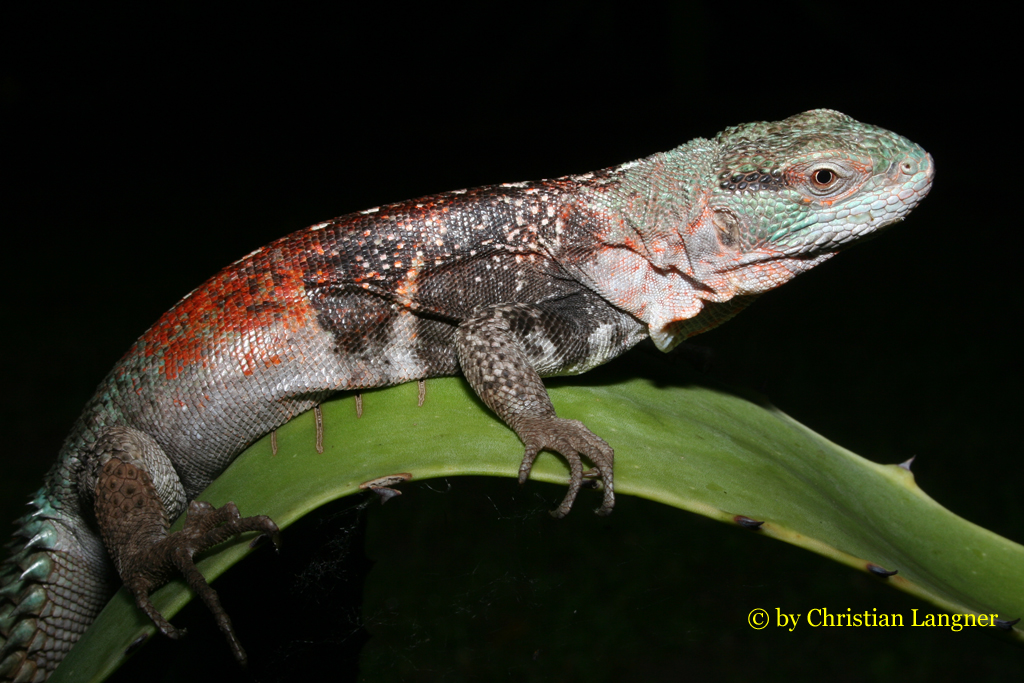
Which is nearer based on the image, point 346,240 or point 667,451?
point 667,451

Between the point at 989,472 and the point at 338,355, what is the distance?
5037mm

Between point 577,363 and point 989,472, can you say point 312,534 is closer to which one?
point 577,363

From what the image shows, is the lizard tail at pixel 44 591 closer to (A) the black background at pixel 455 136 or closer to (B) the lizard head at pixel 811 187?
(B) the lizard head at pixel 811 187

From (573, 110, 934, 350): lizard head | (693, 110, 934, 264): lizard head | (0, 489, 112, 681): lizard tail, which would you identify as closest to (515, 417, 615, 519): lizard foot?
(573, 110, 934, 350): lizard head

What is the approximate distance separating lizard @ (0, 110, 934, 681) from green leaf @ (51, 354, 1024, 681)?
8.4 inches

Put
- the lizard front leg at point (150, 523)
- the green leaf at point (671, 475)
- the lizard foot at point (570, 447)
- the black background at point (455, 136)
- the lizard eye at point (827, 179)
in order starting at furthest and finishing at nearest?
1. the black background at point (455, 136)
2. the lizard eye at point (827, 179)
3. the lizard foot at point (570, 447)
4. the lizard front leg at point (150, 523)
5. the green leaf at point (671, 475)

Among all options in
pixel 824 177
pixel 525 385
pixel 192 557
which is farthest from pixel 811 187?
pixel 192 557

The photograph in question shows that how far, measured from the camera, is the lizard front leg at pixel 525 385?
5.96ft

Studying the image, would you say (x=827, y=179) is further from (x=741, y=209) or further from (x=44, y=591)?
→ (x=44, y=591)

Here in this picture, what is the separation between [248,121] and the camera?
1151 centimetres

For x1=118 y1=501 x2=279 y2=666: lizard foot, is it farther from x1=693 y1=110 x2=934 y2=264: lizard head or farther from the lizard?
x1=693 y1=110 x2=934 y2=264: lizard head

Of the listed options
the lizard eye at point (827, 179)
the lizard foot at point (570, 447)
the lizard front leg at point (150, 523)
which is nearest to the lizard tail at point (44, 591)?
the lizard front leg at point (150, 523)

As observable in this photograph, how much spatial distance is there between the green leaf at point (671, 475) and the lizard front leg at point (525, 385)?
4cm

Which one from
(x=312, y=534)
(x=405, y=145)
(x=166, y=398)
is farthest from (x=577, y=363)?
(x=405, y=145)
